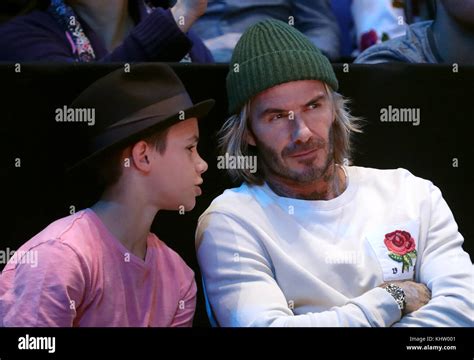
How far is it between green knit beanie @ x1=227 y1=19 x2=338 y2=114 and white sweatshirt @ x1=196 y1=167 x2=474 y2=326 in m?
0.24

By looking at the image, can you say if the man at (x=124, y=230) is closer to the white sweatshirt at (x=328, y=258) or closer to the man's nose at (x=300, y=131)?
the white sweatshirt at (x=328, y=258)

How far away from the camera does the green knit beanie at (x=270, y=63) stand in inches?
86.0

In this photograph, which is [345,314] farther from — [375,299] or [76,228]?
[76,228]

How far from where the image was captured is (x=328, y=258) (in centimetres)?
217

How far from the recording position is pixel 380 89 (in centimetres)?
235

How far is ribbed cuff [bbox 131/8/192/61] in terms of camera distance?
2.37m

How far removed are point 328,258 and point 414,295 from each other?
209mm

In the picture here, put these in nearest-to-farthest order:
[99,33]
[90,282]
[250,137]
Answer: [90,282]
[250,137]
[99,33]

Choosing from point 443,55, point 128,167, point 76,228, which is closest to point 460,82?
point 443,55

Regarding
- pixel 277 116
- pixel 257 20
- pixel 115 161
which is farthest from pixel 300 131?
pixel 257 20

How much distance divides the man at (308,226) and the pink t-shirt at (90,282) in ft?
0.31

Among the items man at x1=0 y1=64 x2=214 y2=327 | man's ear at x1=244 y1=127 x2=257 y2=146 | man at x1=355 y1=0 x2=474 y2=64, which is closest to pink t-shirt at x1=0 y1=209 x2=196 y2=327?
man at x1=0 y1=64 x2=214 y2=327

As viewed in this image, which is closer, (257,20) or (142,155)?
(142,155)

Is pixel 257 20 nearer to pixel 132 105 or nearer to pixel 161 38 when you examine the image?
pixel 161 38
